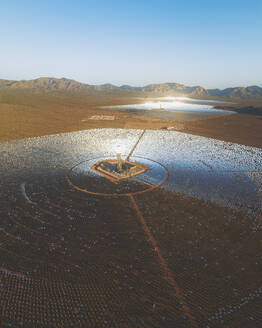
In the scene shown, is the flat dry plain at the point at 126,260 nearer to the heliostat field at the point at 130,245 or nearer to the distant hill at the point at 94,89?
the heliostat field at the point at 130,245

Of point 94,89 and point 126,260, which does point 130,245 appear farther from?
point 94,89

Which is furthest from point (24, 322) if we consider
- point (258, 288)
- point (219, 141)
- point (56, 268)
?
point (219, 141)

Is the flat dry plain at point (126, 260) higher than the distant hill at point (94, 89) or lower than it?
lower

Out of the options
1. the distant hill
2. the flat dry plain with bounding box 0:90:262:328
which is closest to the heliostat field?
the flat dry plain with bounding box 0:90:262:328

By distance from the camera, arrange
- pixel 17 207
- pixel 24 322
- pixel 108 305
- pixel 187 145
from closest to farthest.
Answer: pixel 24 322, pixel 108 305, pixel 17 207, pixel 187 145

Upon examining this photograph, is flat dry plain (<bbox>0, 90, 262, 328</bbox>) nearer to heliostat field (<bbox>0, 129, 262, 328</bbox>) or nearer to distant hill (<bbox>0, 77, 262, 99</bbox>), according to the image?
heliostat field (<bbox>0, 129, 262, 328</bbox>)

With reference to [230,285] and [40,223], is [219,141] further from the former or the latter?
[40,223]

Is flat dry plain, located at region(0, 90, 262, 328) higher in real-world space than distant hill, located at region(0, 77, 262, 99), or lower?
lower

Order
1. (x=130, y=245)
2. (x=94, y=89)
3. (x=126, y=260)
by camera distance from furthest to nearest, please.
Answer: (x=94, y=89) → (x=130, y=245) → (x=126, y=260)

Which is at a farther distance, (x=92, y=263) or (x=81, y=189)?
(x=81, y=189)

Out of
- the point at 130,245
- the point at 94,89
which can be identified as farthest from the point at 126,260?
the point at 94,89

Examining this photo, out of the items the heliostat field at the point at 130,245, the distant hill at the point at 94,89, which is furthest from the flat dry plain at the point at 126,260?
the distant hill at the point at 94,89
